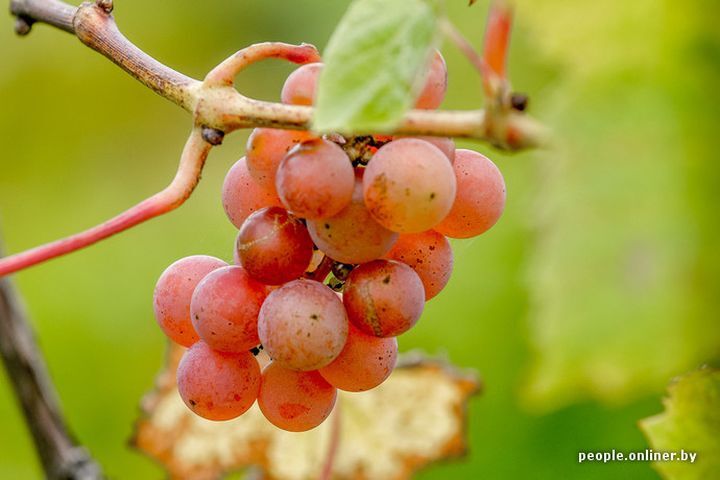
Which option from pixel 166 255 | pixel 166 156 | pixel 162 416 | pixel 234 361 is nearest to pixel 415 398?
pixel 162 416

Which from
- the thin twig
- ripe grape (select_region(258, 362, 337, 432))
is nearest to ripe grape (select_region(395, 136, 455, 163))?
ripe grape (select_region(258, 362, 337, 432))

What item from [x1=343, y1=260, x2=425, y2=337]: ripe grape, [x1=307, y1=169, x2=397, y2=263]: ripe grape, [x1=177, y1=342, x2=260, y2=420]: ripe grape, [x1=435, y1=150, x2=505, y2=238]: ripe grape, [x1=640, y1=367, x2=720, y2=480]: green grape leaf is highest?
[x1=435, y1=150, x2=505, y2=238]: ripe grape

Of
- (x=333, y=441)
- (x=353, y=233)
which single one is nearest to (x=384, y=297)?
(x=353, y=233)

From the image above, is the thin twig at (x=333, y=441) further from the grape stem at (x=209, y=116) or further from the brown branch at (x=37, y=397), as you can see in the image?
the grape stem at (x=209, y=116)

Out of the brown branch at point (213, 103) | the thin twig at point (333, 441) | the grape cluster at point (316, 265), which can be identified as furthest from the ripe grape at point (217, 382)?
the thin twig at point (333, 441)

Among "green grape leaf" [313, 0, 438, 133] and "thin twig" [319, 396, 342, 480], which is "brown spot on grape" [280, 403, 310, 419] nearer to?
"green grape leaf" [313, 0, 438, 133]

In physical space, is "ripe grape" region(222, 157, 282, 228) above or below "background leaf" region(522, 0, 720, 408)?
above

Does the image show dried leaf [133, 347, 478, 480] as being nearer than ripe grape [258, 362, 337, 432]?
No
